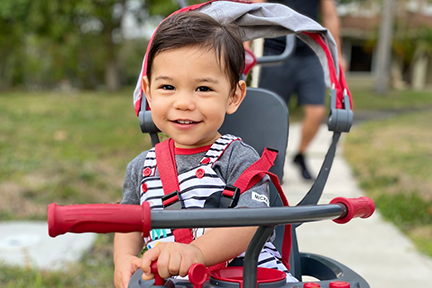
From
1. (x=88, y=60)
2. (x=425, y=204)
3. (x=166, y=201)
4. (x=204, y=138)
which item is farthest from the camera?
(x=88, y=60)

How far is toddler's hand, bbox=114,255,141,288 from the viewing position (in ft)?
4.62

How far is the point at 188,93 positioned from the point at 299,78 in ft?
8.37

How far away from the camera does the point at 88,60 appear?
2072cm

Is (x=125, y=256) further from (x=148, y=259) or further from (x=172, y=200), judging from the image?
(x=148, y=259)

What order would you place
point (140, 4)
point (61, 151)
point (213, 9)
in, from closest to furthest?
point (213, 9) < point (61, 151) < point (140, 4)

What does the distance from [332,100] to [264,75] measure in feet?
6.71

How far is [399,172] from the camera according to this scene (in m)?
4.52

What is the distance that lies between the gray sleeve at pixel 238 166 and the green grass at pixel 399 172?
193 cm

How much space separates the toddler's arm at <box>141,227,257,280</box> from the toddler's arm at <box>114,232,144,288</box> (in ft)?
0.72

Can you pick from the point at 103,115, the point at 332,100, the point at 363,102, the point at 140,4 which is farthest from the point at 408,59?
the point at 332,100

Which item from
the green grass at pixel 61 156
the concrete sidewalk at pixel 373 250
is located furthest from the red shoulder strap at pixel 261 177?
the green grass at pixel 61 156

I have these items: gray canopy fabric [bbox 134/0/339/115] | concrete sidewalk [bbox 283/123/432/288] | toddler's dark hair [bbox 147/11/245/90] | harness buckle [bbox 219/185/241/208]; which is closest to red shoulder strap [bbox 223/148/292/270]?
harness buckle [bbox 219/185/241/208]

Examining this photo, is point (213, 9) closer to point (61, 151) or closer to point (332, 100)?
point (332, 100)

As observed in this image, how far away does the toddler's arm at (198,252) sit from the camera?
114 cm
